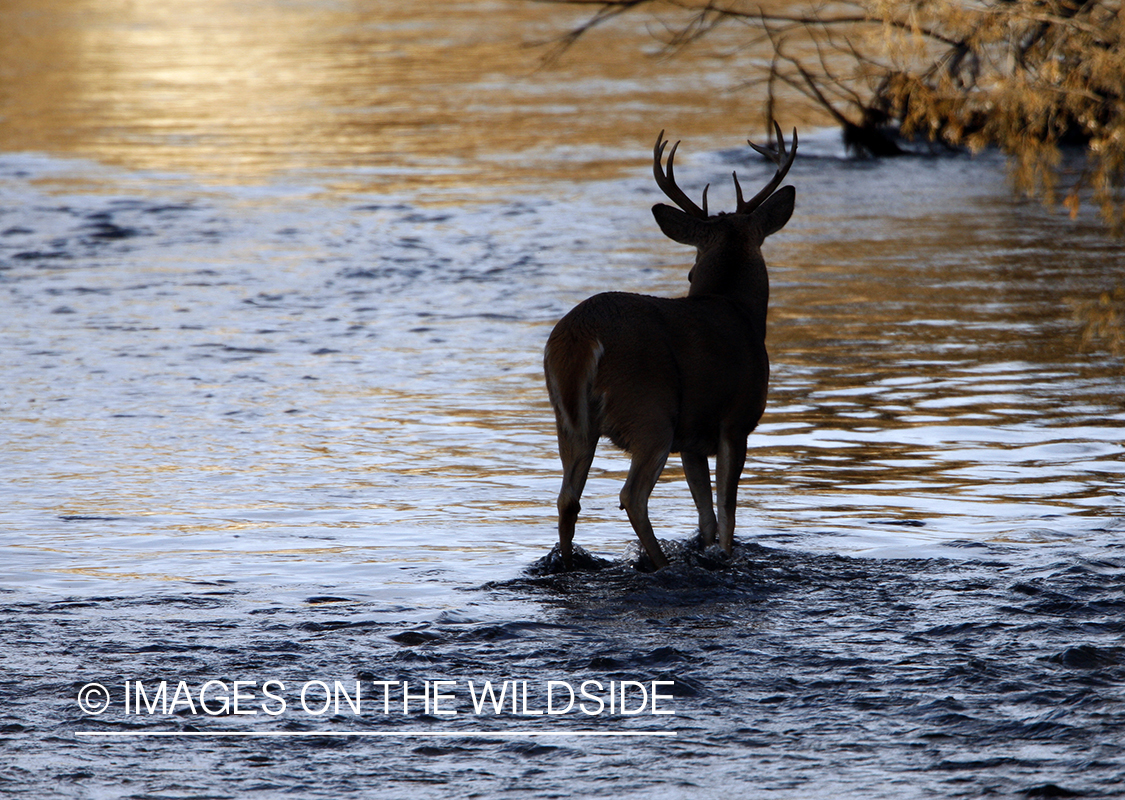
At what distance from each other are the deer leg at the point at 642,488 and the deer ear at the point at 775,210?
1.64 meters

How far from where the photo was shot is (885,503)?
8617 millimetres

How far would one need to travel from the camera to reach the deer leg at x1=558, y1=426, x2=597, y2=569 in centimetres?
728

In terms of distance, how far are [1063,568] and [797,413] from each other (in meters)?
3.60

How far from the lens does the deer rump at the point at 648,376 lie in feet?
23.6

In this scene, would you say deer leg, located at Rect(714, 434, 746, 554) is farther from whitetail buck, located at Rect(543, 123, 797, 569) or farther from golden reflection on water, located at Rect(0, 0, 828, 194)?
golden reflection on water, located at Rect(0, 0, 828, 194)

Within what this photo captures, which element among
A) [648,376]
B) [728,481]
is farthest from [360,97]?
[648,376]

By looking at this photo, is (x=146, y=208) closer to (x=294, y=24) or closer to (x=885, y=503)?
(x=885, y=503)

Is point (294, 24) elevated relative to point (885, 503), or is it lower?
elevated

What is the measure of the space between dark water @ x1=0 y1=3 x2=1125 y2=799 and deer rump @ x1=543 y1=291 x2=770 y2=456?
2.16ft

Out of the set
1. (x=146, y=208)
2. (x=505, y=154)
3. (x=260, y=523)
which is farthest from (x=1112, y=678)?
(x=505, y=154)

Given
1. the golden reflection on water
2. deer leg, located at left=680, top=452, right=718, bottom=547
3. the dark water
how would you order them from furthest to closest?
1. the golden reflection on water
2. deer leg, located at left=680, top=452, right=718, bottom=547
3. the dark water

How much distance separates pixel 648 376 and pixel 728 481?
695 millimetres

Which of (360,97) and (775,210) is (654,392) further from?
(360,97)

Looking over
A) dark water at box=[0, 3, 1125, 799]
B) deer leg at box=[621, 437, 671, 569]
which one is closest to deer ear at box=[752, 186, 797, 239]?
dark water at box=[0, 3, 1125, 799]
